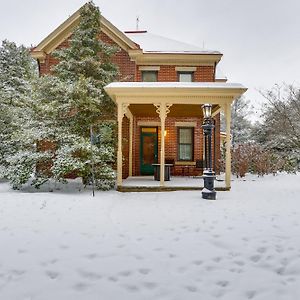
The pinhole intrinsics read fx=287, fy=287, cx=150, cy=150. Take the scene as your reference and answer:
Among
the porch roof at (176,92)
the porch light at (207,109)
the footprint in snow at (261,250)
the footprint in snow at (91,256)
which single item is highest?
the porch roof at (176,92)

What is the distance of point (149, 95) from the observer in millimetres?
9984

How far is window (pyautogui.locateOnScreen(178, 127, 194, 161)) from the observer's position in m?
15.3

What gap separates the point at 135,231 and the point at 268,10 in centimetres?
3028

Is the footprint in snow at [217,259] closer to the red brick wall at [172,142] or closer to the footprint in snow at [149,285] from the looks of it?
the footprint in snow at [149,285]

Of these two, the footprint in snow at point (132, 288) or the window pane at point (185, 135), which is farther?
the window pane at point (185, 135)

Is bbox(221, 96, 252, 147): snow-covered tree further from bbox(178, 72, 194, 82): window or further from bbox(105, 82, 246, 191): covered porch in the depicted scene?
bbox(178, 72, 194, 82): window

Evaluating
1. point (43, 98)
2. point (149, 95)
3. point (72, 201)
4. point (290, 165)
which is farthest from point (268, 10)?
point (72, 201)

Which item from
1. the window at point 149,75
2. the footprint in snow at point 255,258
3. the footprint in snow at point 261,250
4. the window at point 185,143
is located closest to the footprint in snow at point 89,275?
the footprint in snow at point 255,258

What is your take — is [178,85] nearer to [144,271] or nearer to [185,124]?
[185,124]

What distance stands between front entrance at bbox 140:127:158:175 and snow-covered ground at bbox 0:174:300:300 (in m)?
8.55

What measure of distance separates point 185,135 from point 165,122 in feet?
4.55

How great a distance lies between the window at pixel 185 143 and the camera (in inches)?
603

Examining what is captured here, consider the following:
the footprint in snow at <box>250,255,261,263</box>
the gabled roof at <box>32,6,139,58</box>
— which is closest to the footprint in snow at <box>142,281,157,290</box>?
the footprint in snow at <box>250,255,261,263</box>

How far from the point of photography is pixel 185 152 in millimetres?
15359
